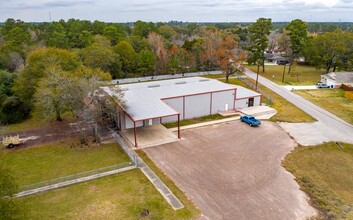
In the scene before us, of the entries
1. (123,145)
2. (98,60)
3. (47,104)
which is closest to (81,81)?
(47,104)

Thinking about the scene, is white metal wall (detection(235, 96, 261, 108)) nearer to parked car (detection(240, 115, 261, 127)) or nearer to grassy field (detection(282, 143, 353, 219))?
parked car (detection(240, 115, 261, 127))

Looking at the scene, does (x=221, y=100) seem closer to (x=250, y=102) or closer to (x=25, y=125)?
(x=250, y=102)

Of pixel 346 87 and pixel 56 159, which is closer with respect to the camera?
pixel 56 159

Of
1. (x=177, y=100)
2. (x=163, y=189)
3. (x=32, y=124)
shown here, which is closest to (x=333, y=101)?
(x=177, y=100)

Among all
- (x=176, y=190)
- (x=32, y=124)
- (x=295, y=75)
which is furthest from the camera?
(x=295, y=75)

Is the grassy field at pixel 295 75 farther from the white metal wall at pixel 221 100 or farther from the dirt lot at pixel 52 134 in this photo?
the dirt lot at pixel 52 134

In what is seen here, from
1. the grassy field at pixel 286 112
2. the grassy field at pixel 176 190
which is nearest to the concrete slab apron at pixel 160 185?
the grassy field at pixel 176 190

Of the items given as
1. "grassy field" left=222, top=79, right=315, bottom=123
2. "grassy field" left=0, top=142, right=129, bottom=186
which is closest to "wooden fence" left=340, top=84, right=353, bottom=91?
"grassy field" left=222, top=79, right=315, bottom=123

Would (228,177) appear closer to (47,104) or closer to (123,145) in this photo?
(123,145)
